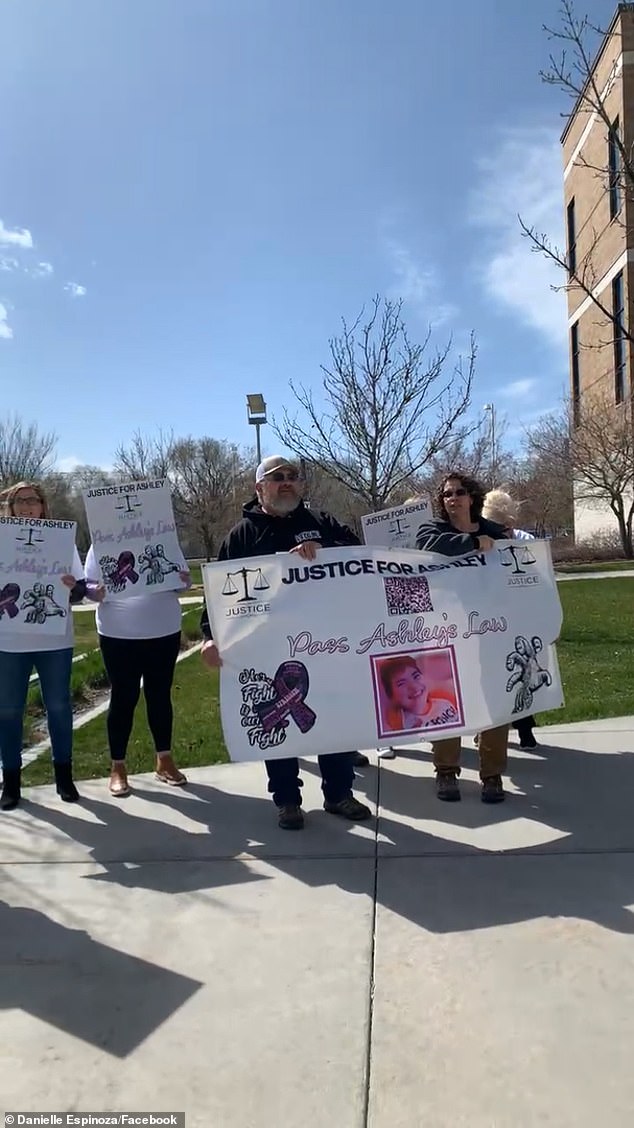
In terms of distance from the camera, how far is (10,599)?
506cm

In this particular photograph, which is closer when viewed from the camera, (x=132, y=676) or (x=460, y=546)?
(x=460, y=546)

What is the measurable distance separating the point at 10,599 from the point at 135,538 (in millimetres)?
901

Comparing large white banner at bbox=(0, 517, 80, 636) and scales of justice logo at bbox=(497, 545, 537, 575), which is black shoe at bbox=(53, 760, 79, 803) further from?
scales of justice logo at bbox=(497, 545, 537, 575)

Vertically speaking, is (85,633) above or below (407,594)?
below

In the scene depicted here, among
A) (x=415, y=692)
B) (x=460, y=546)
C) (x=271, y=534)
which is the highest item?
(x=271, y=534)

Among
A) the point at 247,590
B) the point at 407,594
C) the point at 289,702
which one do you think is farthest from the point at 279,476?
the point at 289,702

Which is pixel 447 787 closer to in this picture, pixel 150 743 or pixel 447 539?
pixel 447 539

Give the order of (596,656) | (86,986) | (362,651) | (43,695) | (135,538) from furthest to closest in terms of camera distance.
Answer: (596,656) < (135,538) < (43,695) < (362,651) < (86,986)

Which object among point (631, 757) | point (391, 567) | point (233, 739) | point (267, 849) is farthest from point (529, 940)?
point (631, 757)

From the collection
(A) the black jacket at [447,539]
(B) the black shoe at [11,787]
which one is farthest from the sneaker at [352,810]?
(B) the black shoe at [11,787]

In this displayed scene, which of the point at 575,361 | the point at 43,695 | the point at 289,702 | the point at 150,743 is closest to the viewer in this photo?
the point at 289,702

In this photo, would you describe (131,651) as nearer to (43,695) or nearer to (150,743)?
(43,695)

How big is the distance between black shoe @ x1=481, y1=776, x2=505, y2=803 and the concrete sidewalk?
0.07m

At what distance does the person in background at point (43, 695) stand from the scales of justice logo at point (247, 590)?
1.22 meters
